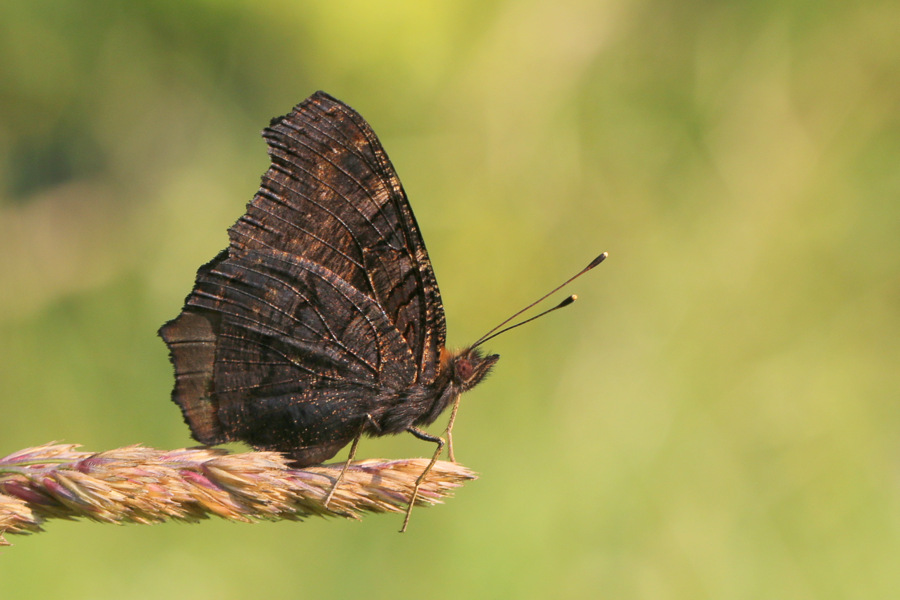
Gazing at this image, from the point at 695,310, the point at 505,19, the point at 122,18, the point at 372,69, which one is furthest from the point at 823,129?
the point at 122,18

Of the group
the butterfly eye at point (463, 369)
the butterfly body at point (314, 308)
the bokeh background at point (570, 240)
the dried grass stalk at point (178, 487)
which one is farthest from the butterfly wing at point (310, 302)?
the bokeh background at point (570, 240)

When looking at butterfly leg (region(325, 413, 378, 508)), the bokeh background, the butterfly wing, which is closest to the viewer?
butterfly leg (region(325, 413, 378, 508))

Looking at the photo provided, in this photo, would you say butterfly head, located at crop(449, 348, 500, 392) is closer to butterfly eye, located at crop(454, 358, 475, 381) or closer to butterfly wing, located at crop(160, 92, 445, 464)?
butterfly eye, located at crop(454, 358, 475, 381)

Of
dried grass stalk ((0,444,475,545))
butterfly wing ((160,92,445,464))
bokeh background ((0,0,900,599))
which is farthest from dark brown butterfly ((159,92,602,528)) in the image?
bokeh background ((0,0,900,599))

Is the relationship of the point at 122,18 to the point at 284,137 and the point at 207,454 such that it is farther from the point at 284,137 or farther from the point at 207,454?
the point at 207,454

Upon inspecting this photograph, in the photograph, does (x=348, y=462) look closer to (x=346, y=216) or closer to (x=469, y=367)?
(x=469, y=367)
